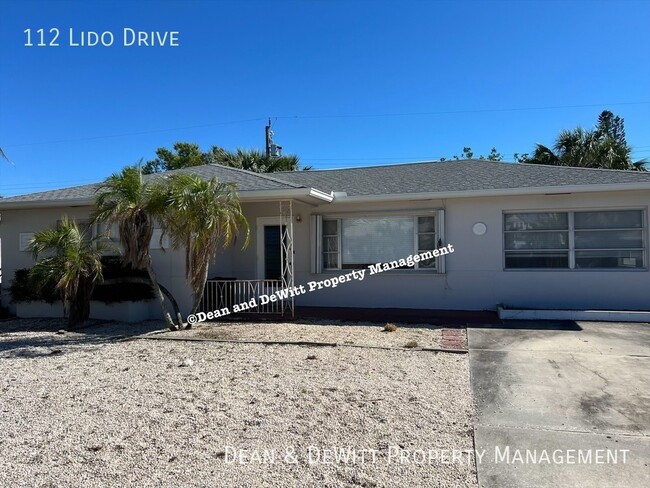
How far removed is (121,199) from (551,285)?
29.3 ft

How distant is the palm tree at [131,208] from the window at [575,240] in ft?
24.7

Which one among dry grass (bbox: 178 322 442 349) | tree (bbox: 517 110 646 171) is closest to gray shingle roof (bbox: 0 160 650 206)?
dry grass (bbox: 178 322 442 349)

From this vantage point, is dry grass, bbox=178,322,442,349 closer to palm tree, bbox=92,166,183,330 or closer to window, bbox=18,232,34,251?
palm tree, bbox=92,166,183,330

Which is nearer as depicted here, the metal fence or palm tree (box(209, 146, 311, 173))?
the metal fence

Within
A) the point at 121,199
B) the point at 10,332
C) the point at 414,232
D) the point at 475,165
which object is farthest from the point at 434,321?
the point at 10,332

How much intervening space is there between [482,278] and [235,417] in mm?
7610

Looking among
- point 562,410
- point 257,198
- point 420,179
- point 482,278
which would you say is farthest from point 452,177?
point 562,410

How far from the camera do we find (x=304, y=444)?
3.85 meters

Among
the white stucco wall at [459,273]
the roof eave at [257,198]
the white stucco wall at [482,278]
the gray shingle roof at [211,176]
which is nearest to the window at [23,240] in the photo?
the white stucco wall at [459,273]

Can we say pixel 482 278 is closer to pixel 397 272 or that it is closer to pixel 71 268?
pixel 397 272

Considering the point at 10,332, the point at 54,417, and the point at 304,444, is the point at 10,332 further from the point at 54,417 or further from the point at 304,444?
the point at 304,444

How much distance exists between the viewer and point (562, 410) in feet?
14.9

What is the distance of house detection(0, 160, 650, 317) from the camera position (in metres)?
9.96

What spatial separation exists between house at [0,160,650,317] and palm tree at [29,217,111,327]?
1.46 metres
